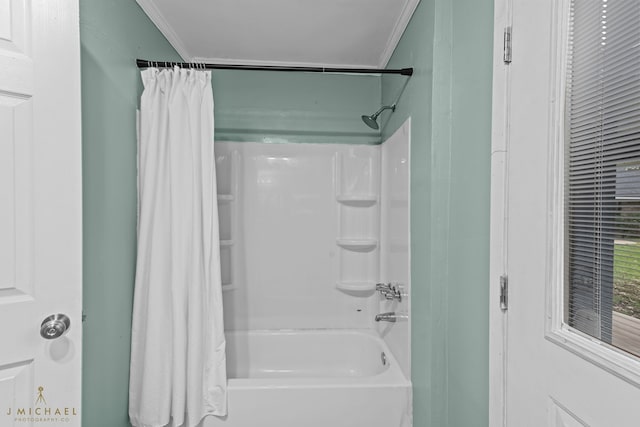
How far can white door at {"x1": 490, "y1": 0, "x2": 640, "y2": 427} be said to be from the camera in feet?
2.18

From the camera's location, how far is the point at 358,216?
8.43ft

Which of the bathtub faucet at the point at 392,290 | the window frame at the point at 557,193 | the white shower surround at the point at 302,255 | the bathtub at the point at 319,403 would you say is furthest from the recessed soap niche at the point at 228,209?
the window frame at the point at 557,193

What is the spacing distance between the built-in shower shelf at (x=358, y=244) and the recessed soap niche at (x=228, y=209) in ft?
2.68

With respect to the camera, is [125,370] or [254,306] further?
[254,306]

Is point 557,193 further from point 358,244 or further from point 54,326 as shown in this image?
point 358,244

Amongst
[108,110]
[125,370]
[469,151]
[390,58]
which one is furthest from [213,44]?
[125,370]

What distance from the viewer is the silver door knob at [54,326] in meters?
0.95

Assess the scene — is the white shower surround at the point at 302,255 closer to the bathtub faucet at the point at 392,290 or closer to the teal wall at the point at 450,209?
the bathtub faucet at the point at 392,290

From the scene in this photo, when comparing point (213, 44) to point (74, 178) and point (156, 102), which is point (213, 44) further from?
point (74, 178)

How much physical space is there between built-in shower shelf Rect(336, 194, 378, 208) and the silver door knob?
1.85 m

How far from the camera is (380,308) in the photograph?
2.45 metres

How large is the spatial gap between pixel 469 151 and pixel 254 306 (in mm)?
1933

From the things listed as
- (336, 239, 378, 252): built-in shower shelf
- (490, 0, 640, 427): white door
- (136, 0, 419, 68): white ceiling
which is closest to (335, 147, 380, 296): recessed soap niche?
(336, 239, 378, 252): built-in shower shelf

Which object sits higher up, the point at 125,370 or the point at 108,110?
the point at 108,110
